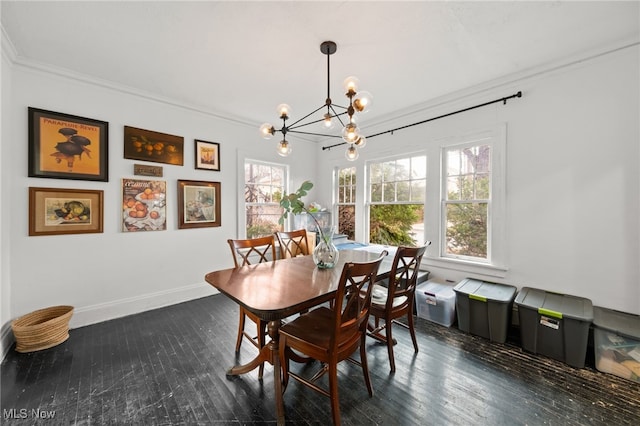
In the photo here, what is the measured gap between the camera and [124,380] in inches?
75.0

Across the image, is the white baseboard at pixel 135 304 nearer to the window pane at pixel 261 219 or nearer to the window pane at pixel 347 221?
the window pane at pixel 261 219

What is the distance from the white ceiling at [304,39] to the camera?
1804 mm

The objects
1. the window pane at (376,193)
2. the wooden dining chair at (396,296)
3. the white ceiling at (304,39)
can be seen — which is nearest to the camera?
the white ceiling at (304,39)

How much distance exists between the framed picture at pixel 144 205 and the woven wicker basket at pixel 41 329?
99 cm

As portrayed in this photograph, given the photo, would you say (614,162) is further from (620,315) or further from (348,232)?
(348,232)

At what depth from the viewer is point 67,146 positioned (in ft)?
8.67

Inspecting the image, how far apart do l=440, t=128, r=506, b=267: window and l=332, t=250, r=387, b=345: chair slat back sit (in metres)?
2.06

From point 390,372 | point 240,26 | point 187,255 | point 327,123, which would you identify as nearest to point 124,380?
point 187,255

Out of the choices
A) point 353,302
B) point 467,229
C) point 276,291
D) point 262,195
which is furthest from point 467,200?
point 262,195

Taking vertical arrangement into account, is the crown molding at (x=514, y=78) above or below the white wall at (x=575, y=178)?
above

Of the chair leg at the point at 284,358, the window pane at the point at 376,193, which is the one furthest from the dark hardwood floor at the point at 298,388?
the window pane at the point at 376,193

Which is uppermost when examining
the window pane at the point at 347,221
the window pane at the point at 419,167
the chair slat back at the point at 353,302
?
the window pane at the point at 419,167

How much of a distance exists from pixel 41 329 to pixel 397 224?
4.07m

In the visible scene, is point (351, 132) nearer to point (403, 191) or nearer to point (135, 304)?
point (403, 191)
